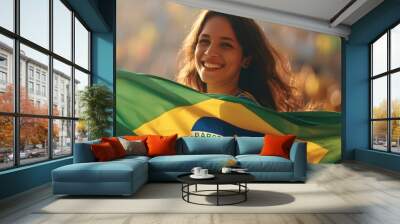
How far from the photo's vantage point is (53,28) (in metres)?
6.54

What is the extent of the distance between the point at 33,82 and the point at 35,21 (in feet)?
3.16

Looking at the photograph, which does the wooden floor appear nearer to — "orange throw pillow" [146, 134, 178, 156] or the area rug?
the area rug

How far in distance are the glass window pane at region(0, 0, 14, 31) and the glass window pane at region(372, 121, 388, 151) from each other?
7.79 metres

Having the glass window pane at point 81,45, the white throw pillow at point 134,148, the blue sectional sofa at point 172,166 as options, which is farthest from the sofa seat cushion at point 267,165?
the glass window pane at point 81,45

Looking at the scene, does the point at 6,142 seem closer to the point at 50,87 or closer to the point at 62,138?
the point at 50,87

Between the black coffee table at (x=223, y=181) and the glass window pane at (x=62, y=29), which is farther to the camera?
the glass window pane at (x=62, y=29)

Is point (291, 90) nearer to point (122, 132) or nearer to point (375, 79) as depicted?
point (375, 79)

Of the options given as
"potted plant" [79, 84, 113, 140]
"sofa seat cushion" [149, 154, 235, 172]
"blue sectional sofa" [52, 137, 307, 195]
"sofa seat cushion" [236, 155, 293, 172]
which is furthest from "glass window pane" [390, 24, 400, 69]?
"potted plant" [79, 84, 113, 140]

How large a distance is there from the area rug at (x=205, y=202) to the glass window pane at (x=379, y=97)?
13.5 feet

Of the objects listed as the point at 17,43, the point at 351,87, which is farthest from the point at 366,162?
the point at 17,43

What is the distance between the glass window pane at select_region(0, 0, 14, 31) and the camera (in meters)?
4.87

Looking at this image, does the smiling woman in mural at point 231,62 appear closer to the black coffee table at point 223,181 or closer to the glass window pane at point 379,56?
the glass window pane at point 379,56

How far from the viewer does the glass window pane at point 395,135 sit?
26.3 feet

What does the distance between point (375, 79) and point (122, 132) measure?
6.18 metres
